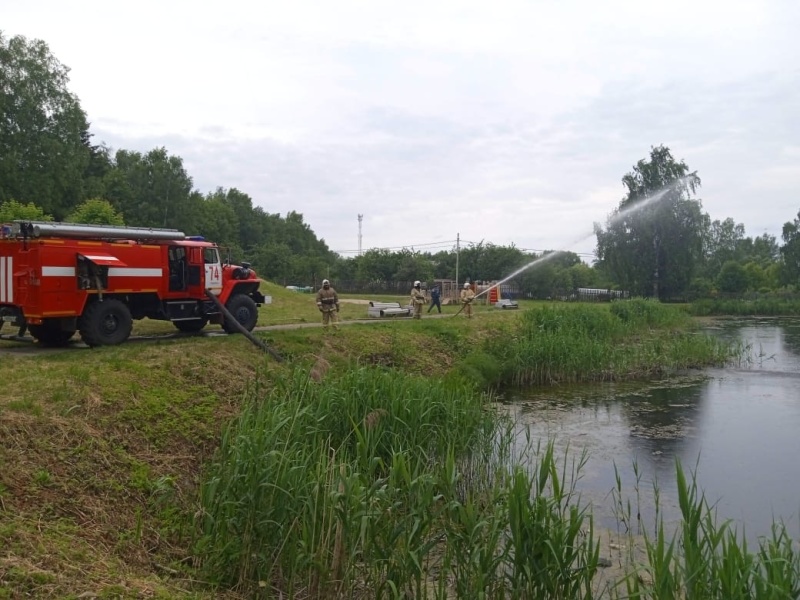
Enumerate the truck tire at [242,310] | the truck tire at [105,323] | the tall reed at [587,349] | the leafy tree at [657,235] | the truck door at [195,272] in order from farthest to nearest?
the leafy tree at [657,235]
the tall reed at [587,349]
the truck tire at [242,310]
the truck door at [195,272]
the truck tire at [105,323]

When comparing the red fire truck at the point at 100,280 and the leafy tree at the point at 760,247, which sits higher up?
the leafy tree at the point at 760,247

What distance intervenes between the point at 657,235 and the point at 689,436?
4321cm

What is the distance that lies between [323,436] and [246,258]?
2320 inches

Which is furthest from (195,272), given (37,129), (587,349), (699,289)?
(699,289)

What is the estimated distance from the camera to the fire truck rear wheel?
1234cm

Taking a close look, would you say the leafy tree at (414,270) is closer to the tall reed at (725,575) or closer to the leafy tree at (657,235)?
the leafy tree at (657,235)

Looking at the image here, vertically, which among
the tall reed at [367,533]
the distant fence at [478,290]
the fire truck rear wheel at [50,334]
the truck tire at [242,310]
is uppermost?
the distant fence at [478,290]

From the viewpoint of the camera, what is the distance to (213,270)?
14.6 metres

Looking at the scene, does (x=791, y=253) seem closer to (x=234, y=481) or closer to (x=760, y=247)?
(x=760, y=247)

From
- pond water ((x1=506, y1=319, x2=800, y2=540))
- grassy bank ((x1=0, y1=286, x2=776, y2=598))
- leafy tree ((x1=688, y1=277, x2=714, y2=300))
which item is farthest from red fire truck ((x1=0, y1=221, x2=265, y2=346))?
leafy tree ((x1=688, y1=277, x2=714, y2=300))

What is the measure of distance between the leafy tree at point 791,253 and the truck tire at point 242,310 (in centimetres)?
5936

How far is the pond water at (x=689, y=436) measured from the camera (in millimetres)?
8859

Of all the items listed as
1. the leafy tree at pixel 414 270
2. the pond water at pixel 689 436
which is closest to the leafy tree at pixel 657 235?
the leafy tree at pixel 414 270

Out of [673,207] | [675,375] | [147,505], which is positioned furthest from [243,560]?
[673,207]
